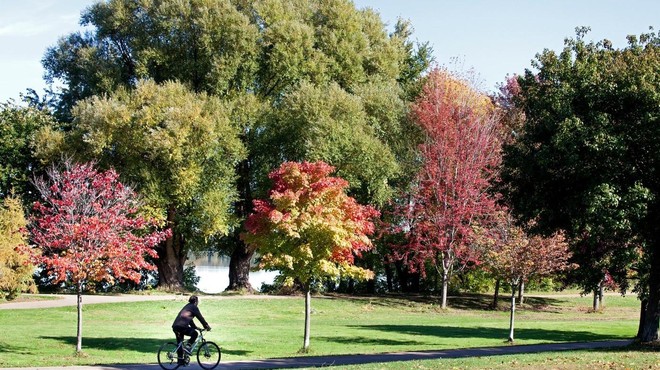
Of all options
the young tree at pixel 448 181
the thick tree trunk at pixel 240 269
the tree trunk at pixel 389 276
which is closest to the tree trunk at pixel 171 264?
the thick tree trunk at pixel 240 269

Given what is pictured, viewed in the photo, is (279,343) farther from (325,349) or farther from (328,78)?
(328,78)

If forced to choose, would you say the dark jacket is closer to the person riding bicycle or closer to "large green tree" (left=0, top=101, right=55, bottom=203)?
the person riding bicycle

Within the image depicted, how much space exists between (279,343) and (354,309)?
16306 mm

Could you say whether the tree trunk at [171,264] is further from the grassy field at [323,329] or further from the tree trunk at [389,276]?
the tree trunk at [389,276]

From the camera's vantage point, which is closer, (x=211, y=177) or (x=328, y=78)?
(x=211, y=177)

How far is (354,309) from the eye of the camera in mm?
42344

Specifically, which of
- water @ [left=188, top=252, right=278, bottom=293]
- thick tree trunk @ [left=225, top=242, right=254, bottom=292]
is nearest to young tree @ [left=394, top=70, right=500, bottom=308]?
thick tree trunk @ [left=225, top=242, right=254, bottom=292]

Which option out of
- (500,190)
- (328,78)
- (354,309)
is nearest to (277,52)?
(328,78)

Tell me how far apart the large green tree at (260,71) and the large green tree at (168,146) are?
7.82ft

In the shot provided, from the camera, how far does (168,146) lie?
132ft

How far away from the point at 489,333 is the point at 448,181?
46.7 ft

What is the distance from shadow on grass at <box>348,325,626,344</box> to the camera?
32.0 meters

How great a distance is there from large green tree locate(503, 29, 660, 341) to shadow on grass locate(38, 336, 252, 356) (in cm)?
1103

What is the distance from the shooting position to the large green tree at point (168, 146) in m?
40.4
